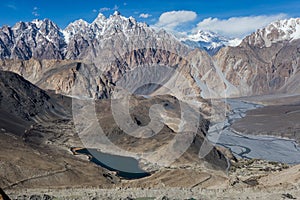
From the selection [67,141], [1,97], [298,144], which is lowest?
[298,144]

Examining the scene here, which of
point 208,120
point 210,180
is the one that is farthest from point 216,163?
point 208,120

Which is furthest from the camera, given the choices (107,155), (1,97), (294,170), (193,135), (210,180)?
(1,97)

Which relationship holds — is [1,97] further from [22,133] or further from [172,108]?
[172,108]

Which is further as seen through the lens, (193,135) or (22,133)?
(22,133)

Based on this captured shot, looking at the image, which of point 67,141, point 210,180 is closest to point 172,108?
point 67,141

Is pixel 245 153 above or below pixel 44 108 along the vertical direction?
below

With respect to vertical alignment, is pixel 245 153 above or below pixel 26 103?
below

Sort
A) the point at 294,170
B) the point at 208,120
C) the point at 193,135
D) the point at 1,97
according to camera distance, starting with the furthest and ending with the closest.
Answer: the point at 208,120 < the point at 1,97 < the point at 193,135 < the point at 294,170

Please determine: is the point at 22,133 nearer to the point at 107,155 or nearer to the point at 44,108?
the point at 107,155

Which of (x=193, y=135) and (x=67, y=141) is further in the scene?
(x=67, y=141)
